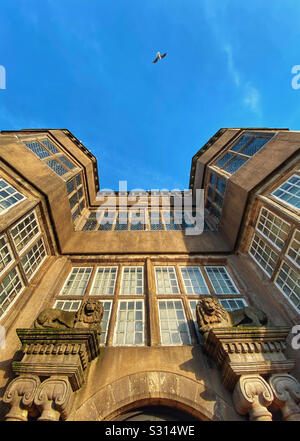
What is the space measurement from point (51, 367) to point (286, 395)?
6372 mm

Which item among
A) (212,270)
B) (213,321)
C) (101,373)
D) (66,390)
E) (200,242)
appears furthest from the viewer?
(200,242)

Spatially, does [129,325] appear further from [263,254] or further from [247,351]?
[263,254]

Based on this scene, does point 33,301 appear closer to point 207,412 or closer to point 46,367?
point 46,367

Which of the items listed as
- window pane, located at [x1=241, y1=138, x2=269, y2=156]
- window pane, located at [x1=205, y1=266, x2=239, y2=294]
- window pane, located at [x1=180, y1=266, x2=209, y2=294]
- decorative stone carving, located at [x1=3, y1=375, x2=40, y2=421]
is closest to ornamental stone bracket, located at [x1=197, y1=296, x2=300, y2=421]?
window pane, located at [x1=180, y1=266, x2=209, y2=294]

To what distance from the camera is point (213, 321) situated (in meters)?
7.11

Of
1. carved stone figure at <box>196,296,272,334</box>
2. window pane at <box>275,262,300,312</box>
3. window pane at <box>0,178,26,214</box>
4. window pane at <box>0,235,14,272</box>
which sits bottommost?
carved stone figure at <box>196,296,272,334</box>

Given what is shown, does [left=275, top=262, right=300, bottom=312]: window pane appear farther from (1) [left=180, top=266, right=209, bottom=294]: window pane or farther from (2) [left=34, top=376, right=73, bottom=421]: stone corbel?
(2) [left=34, top=376, right=73, bottom=421]: stone corbel

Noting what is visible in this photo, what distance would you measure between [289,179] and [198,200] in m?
10.4

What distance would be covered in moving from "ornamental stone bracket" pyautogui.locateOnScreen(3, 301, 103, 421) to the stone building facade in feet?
0.11

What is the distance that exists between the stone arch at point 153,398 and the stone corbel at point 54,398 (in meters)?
0.43

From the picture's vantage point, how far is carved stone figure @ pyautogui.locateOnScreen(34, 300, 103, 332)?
23.4 ft

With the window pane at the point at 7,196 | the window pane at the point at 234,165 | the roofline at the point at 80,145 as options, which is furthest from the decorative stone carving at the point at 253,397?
the roofline at the point at 80,145

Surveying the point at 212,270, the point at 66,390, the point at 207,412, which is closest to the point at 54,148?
the point at 212,270

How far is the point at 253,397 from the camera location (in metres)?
5.30
